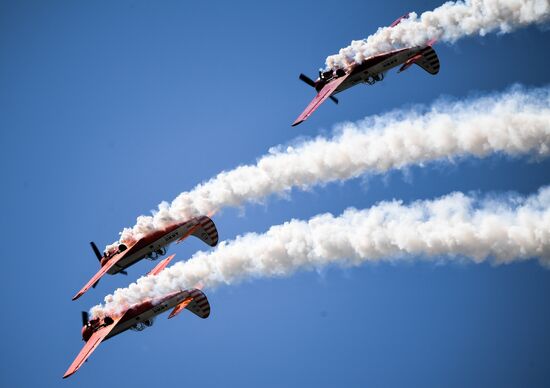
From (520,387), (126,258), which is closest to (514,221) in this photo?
(126,258)

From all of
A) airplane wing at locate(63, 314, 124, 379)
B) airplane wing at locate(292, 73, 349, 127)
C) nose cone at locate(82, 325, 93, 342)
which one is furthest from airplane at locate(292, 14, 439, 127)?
nose cone at locate(82, 325, 93, 342)

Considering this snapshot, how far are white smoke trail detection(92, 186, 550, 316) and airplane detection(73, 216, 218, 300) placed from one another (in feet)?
5.26

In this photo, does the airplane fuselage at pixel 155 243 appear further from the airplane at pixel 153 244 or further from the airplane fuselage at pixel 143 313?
the airplane fuselage at pixel 143 313

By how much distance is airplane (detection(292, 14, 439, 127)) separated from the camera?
88.9 metres

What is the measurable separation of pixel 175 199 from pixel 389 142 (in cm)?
1650

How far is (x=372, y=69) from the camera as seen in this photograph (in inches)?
3511

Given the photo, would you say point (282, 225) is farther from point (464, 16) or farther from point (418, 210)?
point (464, 16)

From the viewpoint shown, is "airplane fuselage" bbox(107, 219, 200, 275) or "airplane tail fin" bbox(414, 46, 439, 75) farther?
"airplane fuselage" bbox(107, 219, 200, 275)

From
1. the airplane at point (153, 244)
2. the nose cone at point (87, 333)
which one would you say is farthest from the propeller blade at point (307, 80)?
the nose cone at point (87, 333)

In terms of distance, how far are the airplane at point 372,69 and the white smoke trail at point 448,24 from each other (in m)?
0.41

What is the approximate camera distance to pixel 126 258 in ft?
304

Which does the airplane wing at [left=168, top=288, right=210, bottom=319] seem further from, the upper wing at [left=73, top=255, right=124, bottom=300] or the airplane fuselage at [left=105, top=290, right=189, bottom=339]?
the upper wing at [left=73, top=255, right=124, bottom=300]

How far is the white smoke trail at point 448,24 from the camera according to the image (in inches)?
3260

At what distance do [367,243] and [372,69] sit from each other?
12302 millimetres
